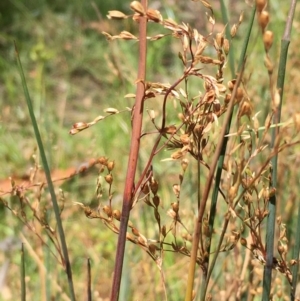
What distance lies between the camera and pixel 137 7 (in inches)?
16.7

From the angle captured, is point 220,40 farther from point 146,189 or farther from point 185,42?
point 146,189

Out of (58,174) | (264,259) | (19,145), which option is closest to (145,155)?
(58,174)

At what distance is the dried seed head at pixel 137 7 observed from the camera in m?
0.42

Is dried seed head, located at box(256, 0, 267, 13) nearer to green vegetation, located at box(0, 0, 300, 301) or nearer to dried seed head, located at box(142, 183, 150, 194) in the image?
green vegetation, located at box(0, 0, 300, 301)

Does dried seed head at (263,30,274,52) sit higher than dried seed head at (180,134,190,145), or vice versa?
dried seed head at (263,30,274,52)

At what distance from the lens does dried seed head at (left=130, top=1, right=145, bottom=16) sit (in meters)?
0.42

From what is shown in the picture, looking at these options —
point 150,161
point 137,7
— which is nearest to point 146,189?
point 150,161

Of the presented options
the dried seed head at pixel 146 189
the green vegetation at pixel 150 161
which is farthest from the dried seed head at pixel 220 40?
the dried seed head at pixel 146 189

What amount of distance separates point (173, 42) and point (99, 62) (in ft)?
0.99

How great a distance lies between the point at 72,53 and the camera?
8.11 feet

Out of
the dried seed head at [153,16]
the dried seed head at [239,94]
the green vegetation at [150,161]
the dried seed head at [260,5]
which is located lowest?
the green vegetation at [150,161]

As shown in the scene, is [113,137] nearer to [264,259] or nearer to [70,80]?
[70,80]

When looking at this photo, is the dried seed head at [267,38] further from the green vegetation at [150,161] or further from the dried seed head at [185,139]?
the dried seed head at [185,139]

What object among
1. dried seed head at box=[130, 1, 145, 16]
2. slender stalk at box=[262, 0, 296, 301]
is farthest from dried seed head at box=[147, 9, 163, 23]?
slender stalk at box=[262, 0, 296, 301]
